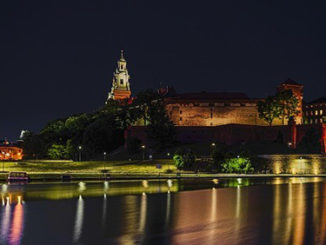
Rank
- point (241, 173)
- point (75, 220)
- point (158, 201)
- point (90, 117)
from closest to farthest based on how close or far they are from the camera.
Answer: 1. point (75, 220)
2. point (158, 201)
3. point (241, 173)
4. point (90, 117)

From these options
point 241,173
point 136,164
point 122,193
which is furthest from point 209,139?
point 122,193

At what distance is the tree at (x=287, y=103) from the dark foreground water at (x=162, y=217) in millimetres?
52826

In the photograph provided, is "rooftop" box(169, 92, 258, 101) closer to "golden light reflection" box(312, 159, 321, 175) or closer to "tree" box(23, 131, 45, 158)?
"tree" box(23, 131, 45, 158)

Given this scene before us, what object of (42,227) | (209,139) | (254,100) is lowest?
(42,227)

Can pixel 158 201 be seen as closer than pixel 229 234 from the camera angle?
No

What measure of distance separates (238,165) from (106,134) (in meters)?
37.0

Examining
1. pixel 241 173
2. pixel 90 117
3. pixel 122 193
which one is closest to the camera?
pixel 122 193

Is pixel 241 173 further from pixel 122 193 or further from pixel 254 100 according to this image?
pixel 254 100

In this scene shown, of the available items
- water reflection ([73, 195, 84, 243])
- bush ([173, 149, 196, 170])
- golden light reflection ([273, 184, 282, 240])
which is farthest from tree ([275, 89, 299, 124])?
water reflection ([73, 195, 84, 243])

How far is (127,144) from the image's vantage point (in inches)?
3086

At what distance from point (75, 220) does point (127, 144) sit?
5905 cm

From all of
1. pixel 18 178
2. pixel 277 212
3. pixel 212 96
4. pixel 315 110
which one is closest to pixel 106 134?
pixel 212 96

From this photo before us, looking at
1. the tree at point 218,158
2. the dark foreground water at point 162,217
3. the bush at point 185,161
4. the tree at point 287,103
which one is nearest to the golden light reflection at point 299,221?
the dark foreground water at point 162,217

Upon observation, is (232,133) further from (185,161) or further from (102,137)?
(102,137)
